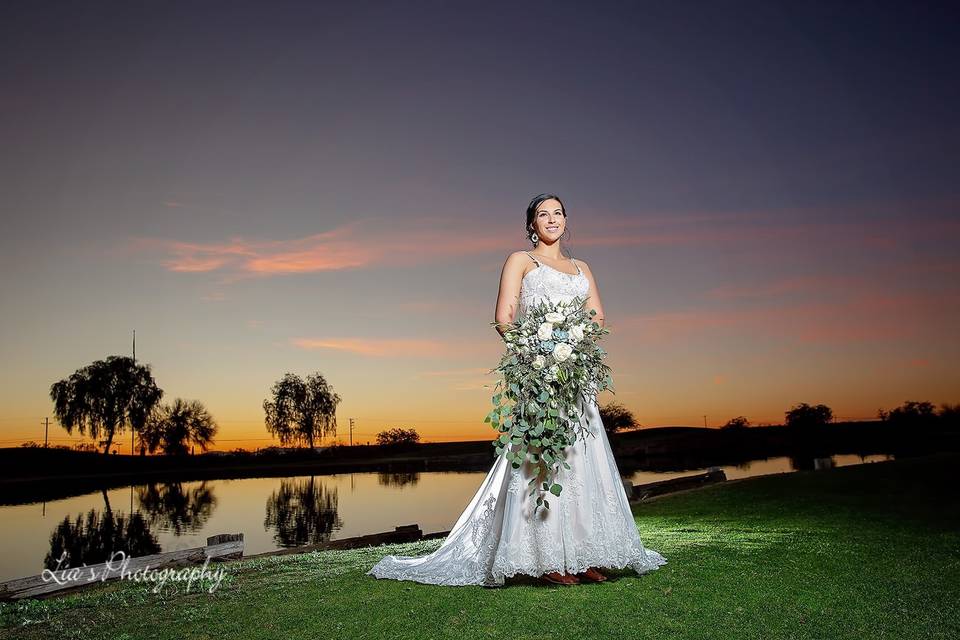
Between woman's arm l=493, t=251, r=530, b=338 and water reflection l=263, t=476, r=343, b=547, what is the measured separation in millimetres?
19303

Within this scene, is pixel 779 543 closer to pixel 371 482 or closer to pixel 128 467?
pixel 371 482

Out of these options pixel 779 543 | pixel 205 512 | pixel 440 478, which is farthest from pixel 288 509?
pixel 779 543

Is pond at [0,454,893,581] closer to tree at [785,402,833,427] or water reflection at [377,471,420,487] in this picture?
water reflection at [377,471,420,487]

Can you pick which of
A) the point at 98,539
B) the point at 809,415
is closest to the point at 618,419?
the point at 809,415

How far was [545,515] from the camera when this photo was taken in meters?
5.68

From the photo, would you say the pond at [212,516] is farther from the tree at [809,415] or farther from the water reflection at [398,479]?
the tree at [809,415]

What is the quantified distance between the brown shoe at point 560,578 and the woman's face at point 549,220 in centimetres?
315

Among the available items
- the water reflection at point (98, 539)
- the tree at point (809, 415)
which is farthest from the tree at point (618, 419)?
the water reflection at point (98, 539)

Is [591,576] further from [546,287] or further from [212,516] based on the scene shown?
[212,516]

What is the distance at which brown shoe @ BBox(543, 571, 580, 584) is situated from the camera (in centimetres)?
Result: 548

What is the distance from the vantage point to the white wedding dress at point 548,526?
219 inches

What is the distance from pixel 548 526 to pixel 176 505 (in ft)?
150

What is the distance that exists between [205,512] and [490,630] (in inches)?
1613

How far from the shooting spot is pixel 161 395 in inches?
3071
